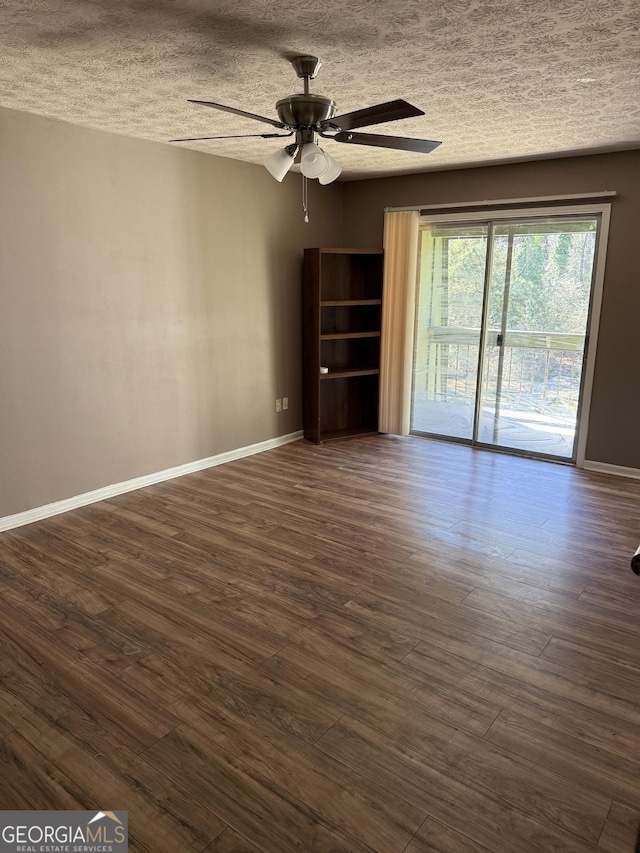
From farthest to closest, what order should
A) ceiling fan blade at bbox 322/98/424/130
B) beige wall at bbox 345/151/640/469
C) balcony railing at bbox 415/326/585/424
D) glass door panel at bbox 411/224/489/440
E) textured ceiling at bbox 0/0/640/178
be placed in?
glass door panel at bbox 411/224/489/440
balcony railing at bbox 415/326/585/424
beige wall at bbox 345/151/640/469
ceiling fan blade at bbox 322/98/424/130
textured ceiling at bbox 0/0/640/178

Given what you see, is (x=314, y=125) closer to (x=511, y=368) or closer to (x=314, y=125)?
(x=314, y=125)

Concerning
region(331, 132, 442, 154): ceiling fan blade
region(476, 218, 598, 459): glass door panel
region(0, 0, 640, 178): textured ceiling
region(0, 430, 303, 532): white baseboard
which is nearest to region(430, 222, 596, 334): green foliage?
region(476, 218, 598, 459): glass door panel

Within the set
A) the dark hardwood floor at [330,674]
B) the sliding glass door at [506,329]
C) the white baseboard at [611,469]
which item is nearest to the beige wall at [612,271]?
the white baseboard at [611,469]

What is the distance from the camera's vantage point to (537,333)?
16.2ft

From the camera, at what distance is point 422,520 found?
375 centimetres

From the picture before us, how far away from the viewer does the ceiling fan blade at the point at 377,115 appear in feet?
7.20

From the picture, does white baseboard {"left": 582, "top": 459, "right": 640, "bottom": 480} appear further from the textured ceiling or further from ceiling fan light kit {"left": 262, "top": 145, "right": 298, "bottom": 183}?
ceiling fan light kit {"left": 262, "top": 145, "right": 298, "bottom": 183}

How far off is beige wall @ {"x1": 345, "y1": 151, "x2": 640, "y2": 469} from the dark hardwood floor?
89 cm

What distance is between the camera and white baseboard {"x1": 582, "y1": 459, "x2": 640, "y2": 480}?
4.58 meters

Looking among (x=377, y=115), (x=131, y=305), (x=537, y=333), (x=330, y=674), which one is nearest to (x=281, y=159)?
(x=377, y=115)

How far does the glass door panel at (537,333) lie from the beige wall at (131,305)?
1.85 m

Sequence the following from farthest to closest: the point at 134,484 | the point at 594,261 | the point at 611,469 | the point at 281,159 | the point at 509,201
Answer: the point at 509,201, the point at 611,469, the point at 594,261, the point at 134,484, the point at 281,159

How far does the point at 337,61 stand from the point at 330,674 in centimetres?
255

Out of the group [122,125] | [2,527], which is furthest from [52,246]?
[2,527]
